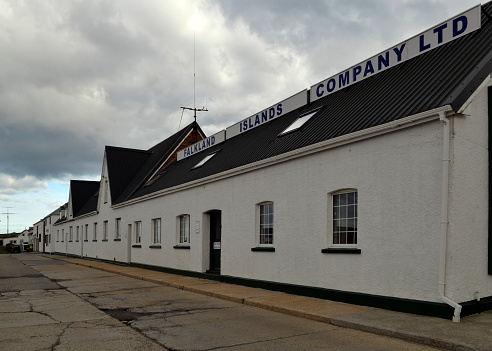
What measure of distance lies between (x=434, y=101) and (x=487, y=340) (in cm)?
443

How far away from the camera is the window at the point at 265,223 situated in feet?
44.9

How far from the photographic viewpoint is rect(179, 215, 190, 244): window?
19188 millimetres

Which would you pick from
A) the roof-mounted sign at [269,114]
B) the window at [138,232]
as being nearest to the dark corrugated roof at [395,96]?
the roof-mounted sign at [269,114]

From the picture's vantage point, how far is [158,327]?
8.49 metres

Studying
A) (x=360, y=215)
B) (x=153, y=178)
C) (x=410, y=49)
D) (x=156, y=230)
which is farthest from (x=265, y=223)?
(x=153, y=178)

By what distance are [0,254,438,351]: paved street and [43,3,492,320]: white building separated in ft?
6.10

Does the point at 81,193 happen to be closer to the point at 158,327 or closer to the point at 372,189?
the point at 158,327

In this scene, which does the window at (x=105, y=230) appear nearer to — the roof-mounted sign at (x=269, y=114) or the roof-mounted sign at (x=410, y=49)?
the roof-mounted sign at (x=269, y=114)

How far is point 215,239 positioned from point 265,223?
3.90 meters

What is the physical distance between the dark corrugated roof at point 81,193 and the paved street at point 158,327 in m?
34.7

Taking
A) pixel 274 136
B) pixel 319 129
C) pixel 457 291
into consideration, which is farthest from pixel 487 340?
pixel 274 136

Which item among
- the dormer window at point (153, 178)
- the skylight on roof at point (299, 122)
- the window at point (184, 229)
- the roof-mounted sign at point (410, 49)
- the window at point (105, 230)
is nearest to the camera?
the roof-mounted sign at point (410, 49)

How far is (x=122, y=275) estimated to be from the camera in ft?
68.6

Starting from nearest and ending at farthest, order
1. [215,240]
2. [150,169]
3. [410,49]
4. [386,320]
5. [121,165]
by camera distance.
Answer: [386,320] < [410,49] < [215,240] < [150,169] < [121,165]
